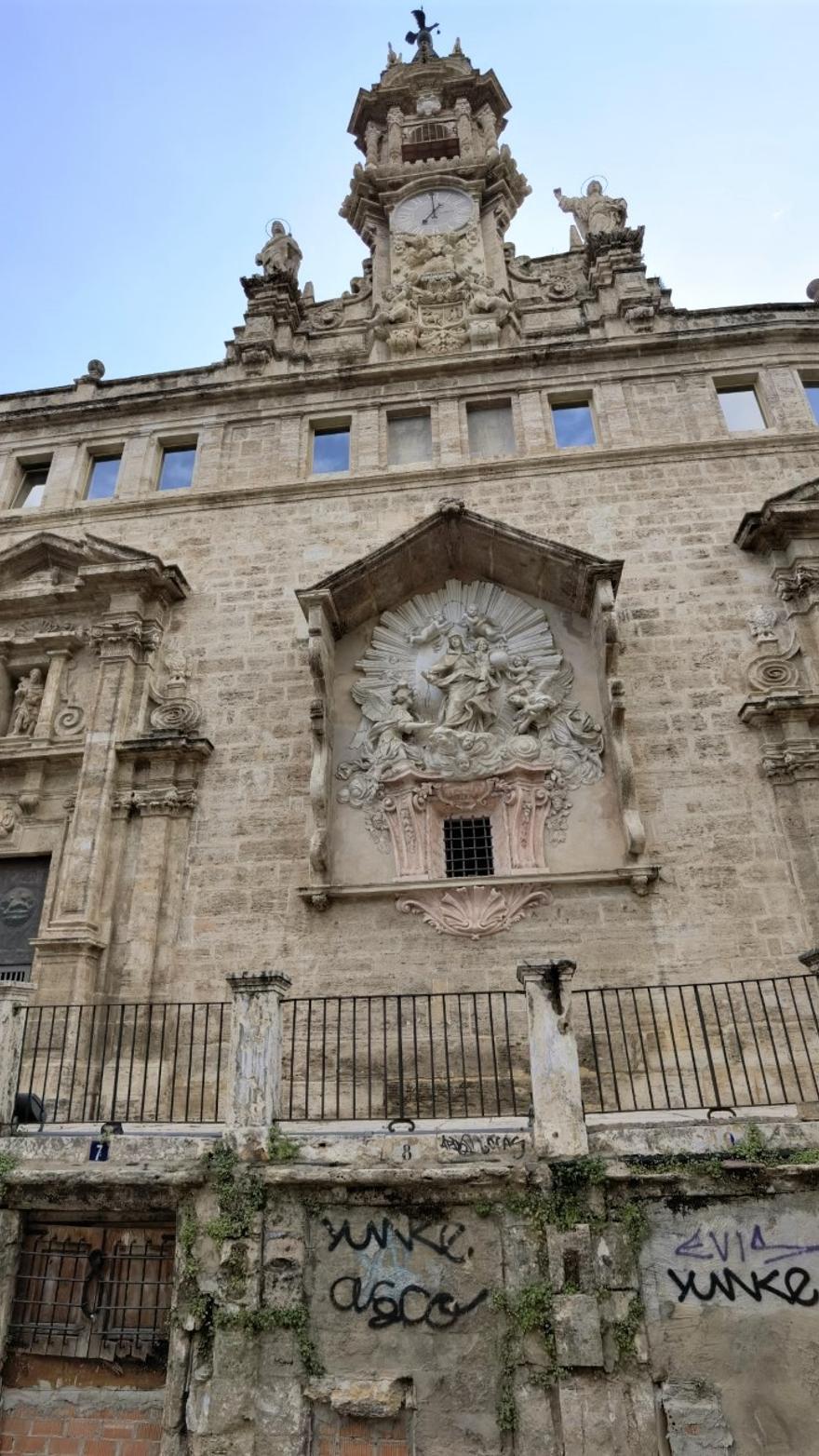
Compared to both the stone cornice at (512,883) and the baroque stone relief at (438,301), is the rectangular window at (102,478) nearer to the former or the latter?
the baroque stone relief at (438,301)

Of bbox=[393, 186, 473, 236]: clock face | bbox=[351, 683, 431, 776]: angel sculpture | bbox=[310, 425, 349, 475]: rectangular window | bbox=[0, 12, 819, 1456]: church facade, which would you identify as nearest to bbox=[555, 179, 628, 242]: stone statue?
bbox=[0, 12, 819, 1456]: church facade

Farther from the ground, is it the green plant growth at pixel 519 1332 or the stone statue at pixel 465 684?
the stone statue at pixel 465 684

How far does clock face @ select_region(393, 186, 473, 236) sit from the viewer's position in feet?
50.2

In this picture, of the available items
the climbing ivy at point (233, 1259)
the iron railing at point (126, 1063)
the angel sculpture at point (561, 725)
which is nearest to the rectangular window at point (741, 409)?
the angel sculpture at point (561, 725)

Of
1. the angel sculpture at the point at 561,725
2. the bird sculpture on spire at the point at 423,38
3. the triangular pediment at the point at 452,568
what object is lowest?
the angel sculpture at the point at 561,725

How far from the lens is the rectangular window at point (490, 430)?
1290 cm

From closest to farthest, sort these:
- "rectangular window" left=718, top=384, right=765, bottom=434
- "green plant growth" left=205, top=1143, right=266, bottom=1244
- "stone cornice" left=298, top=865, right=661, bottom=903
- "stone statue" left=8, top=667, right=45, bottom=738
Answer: "green plant growth" left=205, top=1143, right=266, bottom=1244 < "stone cornice" left=298, top=865, right=661, bottom=903 < "stone statue" left=8, top=667, right=45, bottom=738 < "rectangular window" left=718, top=384, right=765, bottom=434

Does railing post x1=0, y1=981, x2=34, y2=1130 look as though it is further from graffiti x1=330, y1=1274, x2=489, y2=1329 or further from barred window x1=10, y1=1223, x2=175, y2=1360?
graffiti x1=330, y1=1274, x2=489, y2=1329

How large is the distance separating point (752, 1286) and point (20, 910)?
8.49 m

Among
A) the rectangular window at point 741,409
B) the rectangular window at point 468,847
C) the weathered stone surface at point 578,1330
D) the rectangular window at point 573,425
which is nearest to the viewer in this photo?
the weathered stone surface at point 578,1330

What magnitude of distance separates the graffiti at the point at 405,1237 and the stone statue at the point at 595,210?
14983mm

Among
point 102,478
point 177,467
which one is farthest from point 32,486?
point 177,467

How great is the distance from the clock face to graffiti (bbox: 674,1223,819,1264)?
1536 centimetres

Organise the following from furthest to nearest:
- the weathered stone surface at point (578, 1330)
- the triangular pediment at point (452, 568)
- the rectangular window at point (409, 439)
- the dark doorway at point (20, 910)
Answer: the rectangular window at point (409, 439) < the triangular pediment at point (452, 568) < the dark doorway at point (20, 910) < the weathered stone surface at point (578, 1330)
